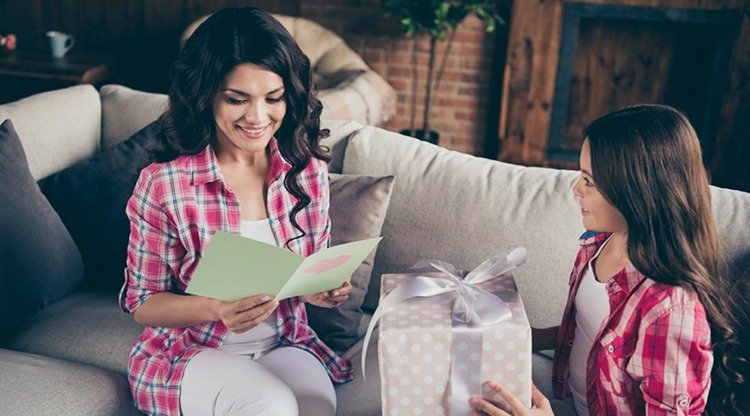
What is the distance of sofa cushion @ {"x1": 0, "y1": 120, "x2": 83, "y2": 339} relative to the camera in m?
1.94

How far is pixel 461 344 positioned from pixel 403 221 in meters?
0.71

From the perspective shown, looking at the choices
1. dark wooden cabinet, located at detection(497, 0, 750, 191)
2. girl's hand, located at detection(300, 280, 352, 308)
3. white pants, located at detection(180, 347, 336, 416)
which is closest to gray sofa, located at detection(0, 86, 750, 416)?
white pants, located at detection(180, 347, 336, 416)

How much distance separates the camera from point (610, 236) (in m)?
1.58

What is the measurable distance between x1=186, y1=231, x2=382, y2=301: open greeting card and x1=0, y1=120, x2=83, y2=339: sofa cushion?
740mm

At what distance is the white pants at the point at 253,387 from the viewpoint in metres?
1.52

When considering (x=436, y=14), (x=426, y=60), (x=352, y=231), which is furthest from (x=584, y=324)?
(x=426, y=60)

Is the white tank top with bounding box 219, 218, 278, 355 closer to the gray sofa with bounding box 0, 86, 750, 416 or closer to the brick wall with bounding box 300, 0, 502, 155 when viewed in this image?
the gray sofa with bounding box 0, 86, 750, 416

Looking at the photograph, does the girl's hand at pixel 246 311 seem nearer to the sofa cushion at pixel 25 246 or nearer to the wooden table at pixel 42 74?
the sofa cushion at pixel 25 246

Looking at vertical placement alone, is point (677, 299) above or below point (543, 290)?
above

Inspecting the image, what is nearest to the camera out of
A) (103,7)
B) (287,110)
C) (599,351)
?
(599,351)

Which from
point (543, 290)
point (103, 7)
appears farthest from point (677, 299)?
point (103, 7)

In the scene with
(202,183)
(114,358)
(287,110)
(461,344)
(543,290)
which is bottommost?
(114,358)

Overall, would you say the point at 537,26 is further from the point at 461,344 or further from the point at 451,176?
the point at 461,344

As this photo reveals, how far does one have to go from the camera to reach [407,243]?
6.66ft
